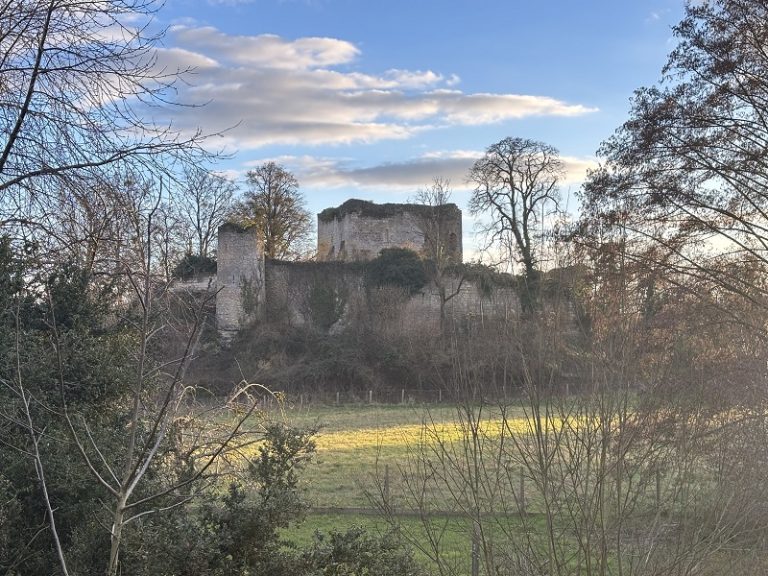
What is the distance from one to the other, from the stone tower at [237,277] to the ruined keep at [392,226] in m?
7.58

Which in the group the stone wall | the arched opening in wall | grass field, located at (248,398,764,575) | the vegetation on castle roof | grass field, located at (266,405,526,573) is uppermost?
the vegetation on castle roof

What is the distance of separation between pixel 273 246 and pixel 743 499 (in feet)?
120

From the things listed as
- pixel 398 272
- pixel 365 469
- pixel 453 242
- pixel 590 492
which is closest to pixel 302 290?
pixel 398 272

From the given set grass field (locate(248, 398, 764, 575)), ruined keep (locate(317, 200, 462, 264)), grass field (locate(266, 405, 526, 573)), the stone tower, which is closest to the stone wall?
the stone tower

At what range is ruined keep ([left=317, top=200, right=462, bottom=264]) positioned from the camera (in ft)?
130

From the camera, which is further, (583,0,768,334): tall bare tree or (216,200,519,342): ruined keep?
(216,200,519,342): ruined keep

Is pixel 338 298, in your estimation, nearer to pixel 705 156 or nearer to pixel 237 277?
pixel 237 277

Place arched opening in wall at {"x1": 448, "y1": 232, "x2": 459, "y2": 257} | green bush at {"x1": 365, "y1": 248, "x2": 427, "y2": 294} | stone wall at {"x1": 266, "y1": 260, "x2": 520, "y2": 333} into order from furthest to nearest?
arched opening in wall at {"x1": 448, "y1": 232, "x2": 459, "y2": 257} → green bush at {"x1": 365, "y1": 248, "x2": 427, "y2": 294} → stone wall at {"x1": 266, "y1": 260, "x2": 520, "y2": 333}

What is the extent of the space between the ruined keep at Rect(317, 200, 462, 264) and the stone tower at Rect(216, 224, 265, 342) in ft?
24.9

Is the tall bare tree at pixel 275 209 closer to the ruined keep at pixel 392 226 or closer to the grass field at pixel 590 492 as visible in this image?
the ruined keep at pixel 392 226

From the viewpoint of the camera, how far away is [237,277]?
3225 centimetres

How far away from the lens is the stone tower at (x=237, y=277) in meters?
32.2

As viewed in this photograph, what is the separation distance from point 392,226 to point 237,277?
420 inches

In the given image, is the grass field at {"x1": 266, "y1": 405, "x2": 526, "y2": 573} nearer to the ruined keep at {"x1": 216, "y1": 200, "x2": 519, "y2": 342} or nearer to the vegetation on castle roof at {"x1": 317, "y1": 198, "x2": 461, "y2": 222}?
the ruined keep at {"x1": 216, "y1": 200, "x2": 519, "y2": 342}
